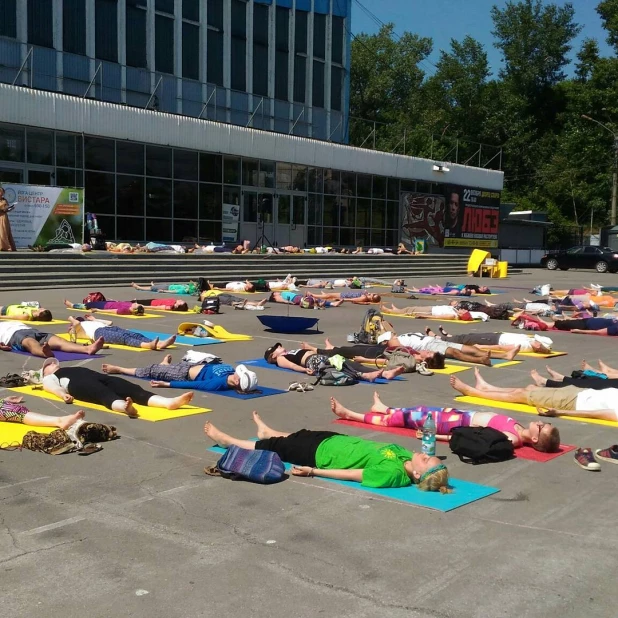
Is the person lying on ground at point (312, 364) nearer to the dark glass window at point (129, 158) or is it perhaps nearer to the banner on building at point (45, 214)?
the banner on building at point (45, 214)

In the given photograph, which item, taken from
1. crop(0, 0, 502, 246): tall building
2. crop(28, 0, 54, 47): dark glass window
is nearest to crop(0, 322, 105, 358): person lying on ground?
crop(0, 0, 502, 246): tall building

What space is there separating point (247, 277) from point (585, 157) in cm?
4084

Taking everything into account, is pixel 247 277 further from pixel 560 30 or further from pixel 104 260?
pixel 560 30

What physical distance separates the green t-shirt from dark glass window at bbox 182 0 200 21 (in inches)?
1312

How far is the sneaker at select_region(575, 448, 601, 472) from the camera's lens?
6.51m

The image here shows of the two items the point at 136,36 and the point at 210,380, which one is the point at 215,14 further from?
the point at 210,380

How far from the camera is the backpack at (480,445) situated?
6.64m

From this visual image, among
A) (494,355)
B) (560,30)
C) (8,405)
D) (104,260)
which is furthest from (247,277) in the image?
(560,30)

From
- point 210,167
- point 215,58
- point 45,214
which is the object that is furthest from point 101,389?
point 215,58

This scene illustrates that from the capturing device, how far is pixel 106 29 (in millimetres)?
33219

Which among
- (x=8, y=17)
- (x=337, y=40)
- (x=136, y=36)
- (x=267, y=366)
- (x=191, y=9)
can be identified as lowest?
(x=267, y=366)

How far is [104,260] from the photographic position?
80.2 ft

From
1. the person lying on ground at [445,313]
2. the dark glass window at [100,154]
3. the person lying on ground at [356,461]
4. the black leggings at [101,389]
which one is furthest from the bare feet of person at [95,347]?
the dark glass window at [100,154]

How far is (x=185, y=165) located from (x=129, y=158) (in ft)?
8.71
